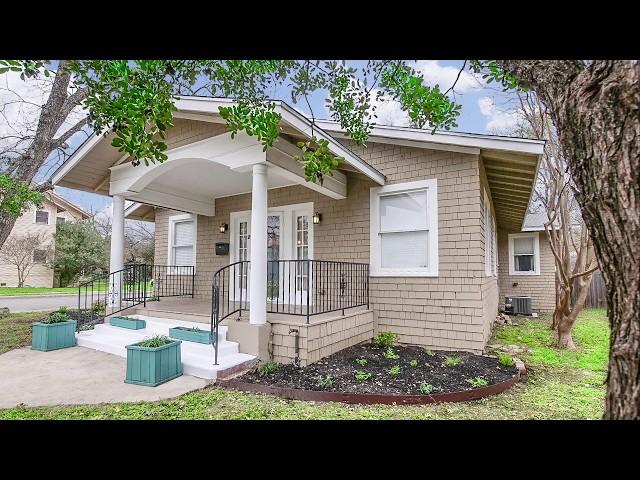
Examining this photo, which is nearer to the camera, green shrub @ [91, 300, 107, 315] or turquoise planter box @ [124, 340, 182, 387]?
turquoise planter box @ [124, 340, 182, 387]

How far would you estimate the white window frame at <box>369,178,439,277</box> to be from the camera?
6.02 meters

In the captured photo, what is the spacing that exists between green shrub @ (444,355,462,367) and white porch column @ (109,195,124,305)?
568cm

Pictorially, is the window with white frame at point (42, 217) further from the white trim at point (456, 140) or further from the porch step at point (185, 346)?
the white trim at point (456, 140)

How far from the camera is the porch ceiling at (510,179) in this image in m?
5.88

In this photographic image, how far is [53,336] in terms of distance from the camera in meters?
5.77

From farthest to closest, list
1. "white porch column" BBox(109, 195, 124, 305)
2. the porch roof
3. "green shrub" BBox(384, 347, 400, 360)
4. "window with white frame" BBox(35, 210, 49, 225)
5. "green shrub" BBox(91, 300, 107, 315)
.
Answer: "window with white frame" BBox(35, 210, 49, 225) → "green shrub" BBox(91, 300, 107, 315) → "white porch column" BBox(109, 195, 124, 305) → "green shrub" BBox(384, 347, 400, 360) → the porch roof

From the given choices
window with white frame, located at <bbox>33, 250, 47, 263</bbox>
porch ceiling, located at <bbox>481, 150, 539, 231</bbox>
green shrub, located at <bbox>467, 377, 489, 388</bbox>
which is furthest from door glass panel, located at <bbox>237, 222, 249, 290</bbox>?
window with white frame, located at <bbox>33, 250, 47, 263</bbox>

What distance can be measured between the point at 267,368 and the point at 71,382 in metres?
2.27

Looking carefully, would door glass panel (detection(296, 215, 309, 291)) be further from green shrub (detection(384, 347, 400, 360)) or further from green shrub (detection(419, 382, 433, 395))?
green shrub (detection(419, 382, 433, 395))

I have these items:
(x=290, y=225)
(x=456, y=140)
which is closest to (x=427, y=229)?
(x=456, y=140)
